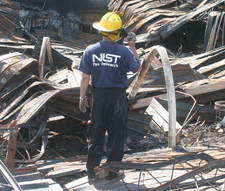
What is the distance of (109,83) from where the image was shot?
9.70ft

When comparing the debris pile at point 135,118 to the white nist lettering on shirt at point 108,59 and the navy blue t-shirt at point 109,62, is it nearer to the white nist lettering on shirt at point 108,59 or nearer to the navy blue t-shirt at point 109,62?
the navy blue t-shirt at point 109,62

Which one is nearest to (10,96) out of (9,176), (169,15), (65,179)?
(65,179)

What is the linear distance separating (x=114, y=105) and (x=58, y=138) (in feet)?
9.06

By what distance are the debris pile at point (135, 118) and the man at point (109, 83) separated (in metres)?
0.38

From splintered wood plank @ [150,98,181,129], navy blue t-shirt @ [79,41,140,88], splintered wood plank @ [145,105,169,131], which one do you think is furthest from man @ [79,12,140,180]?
splintered wood plank @ [150,98,181,129]

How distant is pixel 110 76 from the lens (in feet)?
9.70

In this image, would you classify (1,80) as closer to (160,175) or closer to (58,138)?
(58,138)

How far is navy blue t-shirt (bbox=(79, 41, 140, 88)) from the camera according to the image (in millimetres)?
2938

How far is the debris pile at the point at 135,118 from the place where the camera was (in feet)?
9.23

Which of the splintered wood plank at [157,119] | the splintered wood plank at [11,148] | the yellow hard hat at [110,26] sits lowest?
the splintered wood plank at [157,119]

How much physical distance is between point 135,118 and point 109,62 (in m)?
2.79

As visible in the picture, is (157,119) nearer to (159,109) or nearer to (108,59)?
(159,109)

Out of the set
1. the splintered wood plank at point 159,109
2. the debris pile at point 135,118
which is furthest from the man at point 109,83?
the splintered wood plank at point 159,109

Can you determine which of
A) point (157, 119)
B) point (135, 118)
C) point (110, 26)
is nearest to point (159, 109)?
point (157, 119)
